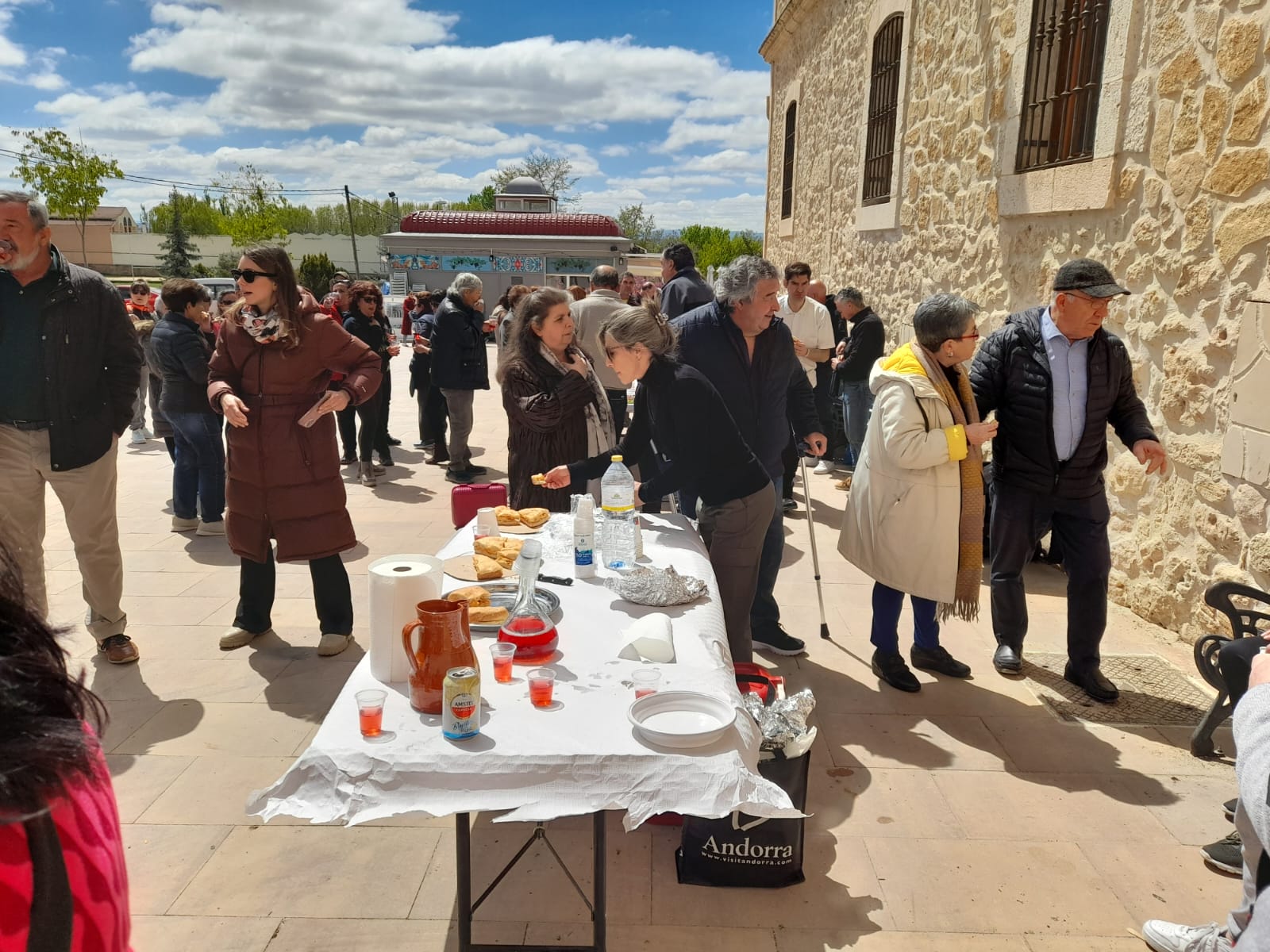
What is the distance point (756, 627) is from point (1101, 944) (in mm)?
2270

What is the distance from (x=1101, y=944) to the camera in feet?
8.20

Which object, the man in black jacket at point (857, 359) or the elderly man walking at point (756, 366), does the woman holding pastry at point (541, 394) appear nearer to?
the elderly man walking at point (756, 366)

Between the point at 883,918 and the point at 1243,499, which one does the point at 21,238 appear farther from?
the point at 1243,499

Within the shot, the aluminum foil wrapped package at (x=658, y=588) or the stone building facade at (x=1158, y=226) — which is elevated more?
the stone building facade at (x=1158, y=226)

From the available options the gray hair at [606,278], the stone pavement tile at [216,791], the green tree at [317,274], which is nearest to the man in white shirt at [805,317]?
the gray hair at [606,278]

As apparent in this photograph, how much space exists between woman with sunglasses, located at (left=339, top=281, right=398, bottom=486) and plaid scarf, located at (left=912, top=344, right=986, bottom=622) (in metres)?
5.68

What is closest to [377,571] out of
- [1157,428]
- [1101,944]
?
[1101,944]

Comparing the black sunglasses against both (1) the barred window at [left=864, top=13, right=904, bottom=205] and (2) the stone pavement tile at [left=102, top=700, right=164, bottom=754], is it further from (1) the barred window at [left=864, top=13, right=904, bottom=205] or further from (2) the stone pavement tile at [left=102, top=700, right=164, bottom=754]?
(1) the barred window at [left=864, top=13, right=904, bottom=205]

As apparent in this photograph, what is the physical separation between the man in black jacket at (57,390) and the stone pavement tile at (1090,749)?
169 inches

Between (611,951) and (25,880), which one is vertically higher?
(25,880)

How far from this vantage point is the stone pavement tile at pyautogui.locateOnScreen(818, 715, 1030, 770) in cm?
351

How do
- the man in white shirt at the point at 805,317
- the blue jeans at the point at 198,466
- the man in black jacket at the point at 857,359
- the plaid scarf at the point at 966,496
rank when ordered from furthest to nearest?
the man in black jacket at the point at 857,359
the man in white shirt at the point at 805,317
the blue jeans at the point at 198,466
the plaid scarf at the point at 966,496

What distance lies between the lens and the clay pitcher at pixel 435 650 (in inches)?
81.7

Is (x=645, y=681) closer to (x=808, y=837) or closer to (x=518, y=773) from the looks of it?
(x=518, y=773)
